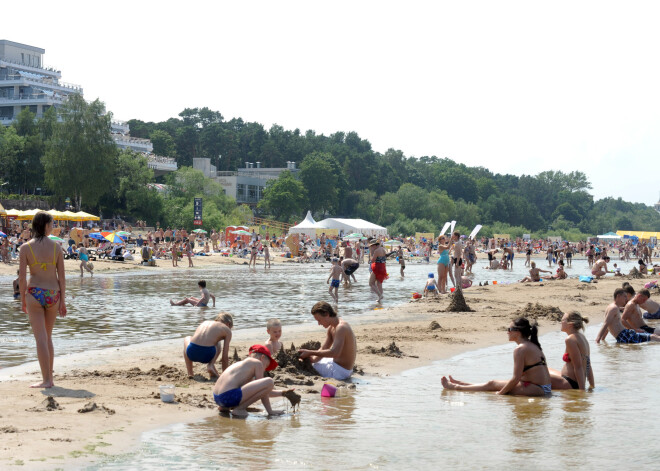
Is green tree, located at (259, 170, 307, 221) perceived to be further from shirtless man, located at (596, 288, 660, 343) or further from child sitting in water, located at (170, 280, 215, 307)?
shirtless man, located at (596, 288, 660, 343)

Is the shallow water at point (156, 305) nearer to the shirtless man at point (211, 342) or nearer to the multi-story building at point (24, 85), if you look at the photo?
the shirtless man at point (211, 342)

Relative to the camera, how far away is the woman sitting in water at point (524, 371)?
8.51 meters

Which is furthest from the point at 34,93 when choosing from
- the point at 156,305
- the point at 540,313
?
the point at 540,313

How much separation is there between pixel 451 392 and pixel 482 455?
259 centimetres

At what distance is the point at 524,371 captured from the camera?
8.77 m

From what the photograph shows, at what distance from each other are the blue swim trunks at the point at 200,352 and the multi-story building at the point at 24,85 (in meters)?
72.6

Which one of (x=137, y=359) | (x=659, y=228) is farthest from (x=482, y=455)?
(x=659, y=228)

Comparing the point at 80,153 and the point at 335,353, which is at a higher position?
the point at 80,153

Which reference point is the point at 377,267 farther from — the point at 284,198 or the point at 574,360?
the point at 284,198

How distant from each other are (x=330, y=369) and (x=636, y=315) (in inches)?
265

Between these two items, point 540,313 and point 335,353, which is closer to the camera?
point 335,353

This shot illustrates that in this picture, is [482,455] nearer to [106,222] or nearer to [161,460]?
[161,460]

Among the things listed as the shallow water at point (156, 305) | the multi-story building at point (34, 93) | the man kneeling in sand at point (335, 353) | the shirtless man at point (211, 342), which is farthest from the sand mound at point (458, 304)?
the multi-story building at point (34, 93)

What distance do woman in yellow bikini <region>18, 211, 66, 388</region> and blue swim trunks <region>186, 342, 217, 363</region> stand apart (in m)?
1.57
